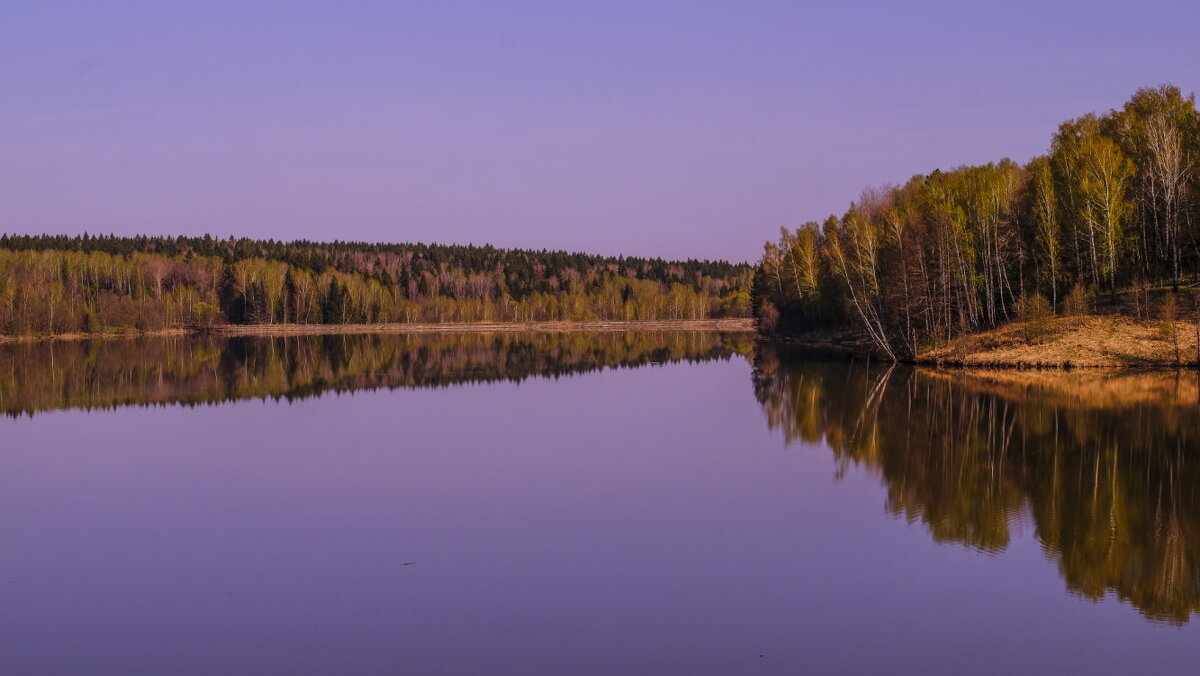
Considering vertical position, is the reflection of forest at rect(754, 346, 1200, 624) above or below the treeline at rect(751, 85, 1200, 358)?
below

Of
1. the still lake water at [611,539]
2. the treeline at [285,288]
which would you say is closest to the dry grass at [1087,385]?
the still lake water at [611,539]

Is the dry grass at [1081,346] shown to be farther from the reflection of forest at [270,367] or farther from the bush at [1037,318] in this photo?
the reflection of forest at [270,367]

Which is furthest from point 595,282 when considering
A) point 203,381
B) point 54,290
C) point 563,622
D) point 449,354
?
point 563,622

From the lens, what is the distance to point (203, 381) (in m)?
46.0

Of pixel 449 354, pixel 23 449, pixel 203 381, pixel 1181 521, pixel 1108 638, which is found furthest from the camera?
pixel 449 354

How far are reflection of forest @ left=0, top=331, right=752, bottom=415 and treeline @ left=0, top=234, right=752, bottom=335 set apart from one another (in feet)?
101

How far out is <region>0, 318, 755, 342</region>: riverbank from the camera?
118 meters

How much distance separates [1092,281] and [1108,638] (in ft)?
150

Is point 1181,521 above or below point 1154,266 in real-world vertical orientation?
below

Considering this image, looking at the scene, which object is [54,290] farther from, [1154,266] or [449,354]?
[1154,266]

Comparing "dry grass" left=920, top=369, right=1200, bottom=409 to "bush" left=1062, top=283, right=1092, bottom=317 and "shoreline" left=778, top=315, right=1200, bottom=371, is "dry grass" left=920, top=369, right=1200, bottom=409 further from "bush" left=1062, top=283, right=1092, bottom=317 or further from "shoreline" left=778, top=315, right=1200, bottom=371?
"bush" left=1062, top=283, right=1092, bottom=317

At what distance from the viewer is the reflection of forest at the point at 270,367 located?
39656 millimetres

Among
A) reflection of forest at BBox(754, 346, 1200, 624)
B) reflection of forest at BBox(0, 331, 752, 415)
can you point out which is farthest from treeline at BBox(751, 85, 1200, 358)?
reflection of forest at BBox(0, 331, 752, 415)

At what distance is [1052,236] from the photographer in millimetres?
49062
